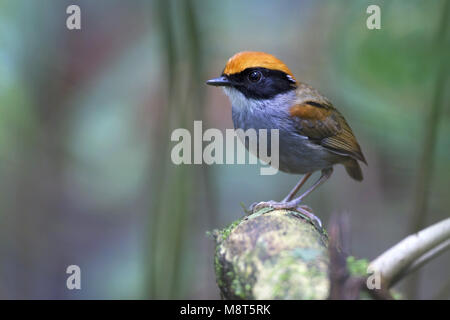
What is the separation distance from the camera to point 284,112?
3842 millimetres

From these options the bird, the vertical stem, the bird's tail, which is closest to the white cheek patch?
the bird

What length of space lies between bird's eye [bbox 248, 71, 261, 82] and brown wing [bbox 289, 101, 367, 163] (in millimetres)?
349

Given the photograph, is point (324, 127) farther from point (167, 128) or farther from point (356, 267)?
point (356, 267)

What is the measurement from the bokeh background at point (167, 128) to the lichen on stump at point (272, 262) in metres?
1.44

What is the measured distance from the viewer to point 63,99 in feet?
19.0

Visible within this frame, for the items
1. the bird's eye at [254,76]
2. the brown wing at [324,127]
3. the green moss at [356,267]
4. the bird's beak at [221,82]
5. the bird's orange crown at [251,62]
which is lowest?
the green moss at [356,267]

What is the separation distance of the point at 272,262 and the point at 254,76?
201 centimetres

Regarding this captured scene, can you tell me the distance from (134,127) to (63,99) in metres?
1.00

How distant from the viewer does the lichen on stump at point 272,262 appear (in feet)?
6.49

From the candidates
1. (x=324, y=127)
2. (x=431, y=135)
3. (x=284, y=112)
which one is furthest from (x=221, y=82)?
(x=431, y=135)

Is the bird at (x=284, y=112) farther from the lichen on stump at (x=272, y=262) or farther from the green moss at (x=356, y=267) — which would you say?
the green moss at (x=356, y=267)

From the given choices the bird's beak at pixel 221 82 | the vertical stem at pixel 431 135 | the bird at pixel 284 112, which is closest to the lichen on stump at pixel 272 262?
the bird at pixel 284 112

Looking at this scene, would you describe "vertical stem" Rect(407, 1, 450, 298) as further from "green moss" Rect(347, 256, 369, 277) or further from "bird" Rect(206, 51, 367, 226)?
"green moss" Rect(347, 256, 369, 277)
